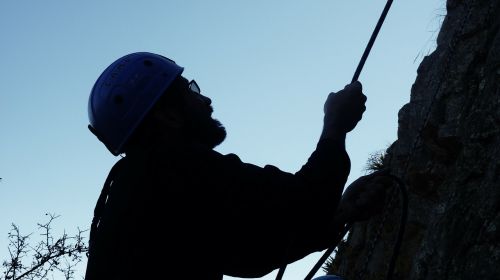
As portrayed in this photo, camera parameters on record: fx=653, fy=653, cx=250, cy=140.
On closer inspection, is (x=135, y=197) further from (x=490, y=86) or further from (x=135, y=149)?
(x=490, y=86)

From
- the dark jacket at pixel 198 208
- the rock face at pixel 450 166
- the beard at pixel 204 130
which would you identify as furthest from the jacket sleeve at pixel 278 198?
the rock face at pixel 450 166

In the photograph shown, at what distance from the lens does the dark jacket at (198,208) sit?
9.42 ft

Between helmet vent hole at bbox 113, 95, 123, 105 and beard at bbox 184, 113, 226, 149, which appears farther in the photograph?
helmet vent hole at bbox 113, 95, 123, 105

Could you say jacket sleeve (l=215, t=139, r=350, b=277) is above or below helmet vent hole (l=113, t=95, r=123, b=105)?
below

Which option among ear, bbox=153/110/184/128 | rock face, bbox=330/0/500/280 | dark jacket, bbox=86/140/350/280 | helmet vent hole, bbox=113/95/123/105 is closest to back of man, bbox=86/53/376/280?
dark jacket, bbox=86/140/350/280

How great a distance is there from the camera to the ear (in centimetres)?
348

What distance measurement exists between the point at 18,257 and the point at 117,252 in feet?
46.5

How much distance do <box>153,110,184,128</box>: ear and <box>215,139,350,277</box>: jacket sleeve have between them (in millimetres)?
579

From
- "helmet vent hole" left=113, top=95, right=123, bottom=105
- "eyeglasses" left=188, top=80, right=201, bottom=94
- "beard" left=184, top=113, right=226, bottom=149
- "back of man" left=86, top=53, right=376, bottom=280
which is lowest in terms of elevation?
"back of man" left=86, top=53, right=376, bottom=280

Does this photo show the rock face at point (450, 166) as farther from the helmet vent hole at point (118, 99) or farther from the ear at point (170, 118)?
the helmet vent hole at point (118, 99)

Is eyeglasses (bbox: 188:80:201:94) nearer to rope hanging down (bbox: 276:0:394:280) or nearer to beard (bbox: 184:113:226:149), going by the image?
beard (bbox: 184:113:226:149)

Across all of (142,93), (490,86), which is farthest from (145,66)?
(490,86)

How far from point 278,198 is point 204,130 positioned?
2.67 feet

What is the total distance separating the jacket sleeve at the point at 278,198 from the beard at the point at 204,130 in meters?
0.55
